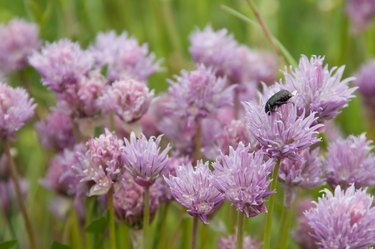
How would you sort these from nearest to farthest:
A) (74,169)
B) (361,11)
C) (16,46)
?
(74,169), (16,46), (361,11)

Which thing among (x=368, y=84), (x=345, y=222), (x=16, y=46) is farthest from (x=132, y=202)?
(x=368, y=84)

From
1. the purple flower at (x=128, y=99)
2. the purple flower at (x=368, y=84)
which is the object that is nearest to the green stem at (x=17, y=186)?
the purple flower at (x=128, y=99)

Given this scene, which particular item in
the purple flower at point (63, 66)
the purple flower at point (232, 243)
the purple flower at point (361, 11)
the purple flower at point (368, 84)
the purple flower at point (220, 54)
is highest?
the purple flower at point (361, 11)

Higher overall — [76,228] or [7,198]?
[7,198]

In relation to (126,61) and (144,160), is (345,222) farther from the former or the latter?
(126,61)

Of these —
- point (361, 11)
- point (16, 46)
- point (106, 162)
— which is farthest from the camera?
point (361, 11)

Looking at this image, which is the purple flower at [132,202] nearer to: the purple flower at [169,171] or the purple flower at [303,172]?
the purple flower at [169,171]

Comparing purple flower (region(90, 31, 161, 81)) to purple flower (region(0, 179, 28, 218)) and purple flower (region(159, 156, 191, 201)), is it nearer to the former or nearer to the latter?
purple flower (region(159, 156, 191, 201))
